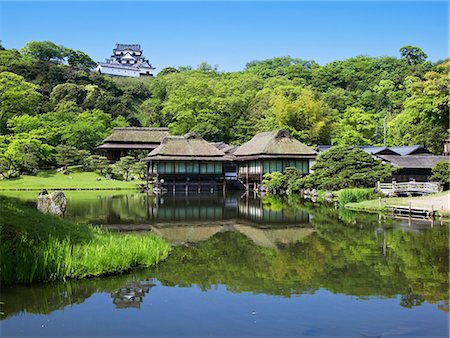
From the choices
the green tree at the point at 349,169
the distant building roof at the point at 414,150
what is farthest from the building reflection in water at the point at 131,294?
the distant building roof at the point at 414,150

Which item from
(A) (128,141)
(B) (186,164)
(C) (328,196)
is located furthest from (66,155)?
(C) (328,196)

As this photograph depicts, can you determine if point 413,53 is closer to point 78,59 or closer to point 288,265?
point 78,59

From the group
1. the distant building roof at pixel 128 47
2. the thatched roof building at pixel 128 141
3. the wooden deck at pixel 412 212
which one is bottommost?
the wooden deck at pixel 412 212

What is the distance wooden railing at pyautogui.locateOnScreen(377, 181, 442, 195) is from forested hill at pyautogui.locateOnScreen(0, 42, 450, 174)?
670 centimetres

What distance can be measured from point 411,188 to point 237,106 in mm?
34490

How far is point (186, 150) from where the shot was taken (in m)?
39.4

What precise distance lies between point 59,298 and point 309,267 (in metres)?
5.36

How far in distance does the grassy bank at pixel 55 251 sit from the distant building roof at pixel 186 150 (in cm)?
2742

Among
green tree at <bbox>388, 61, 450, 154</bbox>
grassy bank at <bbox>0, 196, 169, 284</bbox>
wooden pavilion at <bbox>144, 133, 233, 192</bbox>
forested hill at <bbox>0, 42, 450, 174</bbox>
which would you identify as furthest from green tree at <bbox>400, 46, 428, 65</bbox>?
grassy bank at <bbox>0, 196, 169, 284</bbox>

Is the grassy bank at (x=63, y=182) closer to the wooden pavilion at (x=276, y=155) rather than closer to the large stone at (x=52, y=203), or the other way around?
the wooden pavilion at (x=276, y=155)

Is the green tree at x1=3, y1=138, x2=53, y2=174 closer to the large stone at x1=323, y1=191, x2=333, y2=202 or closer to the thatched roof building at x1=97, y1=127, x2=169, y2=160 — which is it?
the thatched roof building at x1=97, y1=127, x2=169, y2=160

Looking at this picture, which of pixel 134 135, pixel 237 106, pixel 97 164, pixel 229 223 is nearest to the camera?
pixel 229 223

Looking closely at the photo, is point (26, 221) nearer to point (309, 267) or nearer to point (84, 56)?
point (309, 267)

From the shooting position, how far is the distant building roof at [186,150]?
38812mm
